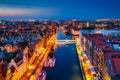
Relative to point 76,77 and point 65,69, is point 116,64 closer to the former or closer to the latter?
point 76,77

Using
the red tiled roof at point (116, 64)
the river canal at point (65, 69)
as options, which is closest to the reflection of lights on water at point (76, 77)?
the river canal at point (65, 69)

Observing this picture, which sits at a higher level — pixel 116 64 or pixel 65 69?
pixel 116 64

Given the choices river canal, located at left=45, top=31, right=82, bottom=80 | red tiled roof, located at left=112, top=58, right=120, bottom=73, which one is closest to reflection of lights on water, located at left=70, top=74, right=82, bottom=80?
river canal, located at left=45, top=31, right=82, bottom=80

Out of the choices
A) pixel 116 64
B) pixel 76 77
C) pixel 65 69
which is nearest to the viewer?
pixel 116 64

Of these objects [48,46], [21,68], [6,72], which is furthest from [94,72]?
[48,46]

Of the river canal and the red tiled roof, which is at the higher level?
the red tiled roof

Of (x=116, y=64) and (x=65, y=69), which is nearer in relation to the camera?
(x=116, y=64)

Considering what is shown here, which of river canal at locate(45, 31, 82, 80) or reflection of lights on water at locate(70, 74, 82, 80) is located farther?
river canal at locate(45, 31, 82, 80)

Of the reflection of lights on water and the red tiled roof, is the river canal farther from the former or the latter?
the red tiled roof

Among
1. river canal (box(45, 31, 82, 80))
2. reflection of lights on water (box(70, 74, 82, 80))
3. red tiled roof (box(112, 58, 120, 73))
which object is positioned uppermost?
red tiled roof (box(112, 58, 120, 73))

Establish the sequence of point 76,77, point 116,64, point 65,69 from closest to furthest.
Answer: point 116,64
point 76,77
point 65,69

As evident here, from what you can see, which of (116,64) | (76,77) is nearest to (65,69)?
(76,77)
